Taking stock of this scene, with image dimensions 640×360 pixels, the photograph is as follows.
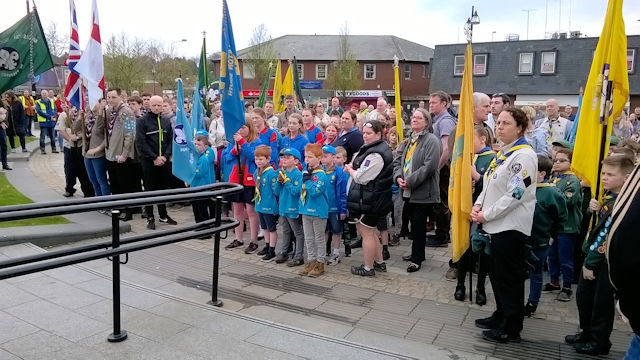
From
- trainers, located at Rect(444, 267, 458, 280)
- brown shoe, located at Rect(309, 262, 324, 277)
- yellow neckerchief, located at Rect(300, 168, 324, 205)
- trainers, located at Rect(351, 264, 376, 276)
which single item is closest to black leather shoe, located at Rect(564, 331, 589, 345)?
trainers, located at Rect(444, 267, 458, 280)

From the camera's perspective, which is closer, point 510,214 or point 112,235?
point 112,235

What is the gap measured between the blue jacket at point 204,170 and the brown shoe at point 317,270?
2.67 m

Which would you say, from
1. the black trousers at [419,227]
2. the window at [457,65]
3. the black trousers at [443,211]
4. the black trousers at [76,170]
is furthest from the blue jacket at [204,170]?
the window at [457,65]

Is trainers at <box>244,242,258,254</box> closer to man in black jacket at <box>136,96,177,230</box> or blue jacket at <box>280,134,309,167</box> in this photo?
blue jacket at <box>280,134,309,167</box>

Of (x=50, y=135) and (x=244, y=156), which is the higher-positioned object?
(x=50, y=135)

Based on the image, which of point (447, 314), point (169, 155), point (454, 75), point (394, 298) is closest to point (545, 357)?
point (447, 314)

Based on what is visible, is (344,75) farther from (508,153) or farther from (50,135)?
(508,153)

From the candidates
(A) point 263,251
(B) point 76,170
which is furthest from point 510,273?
(B) point 76,170

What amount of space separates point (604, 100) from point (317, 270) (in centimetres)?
381

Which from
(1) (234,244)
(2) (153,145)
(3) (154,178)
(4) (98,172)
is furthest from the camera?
(4) (98,172)

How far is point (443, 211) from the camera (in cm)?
766

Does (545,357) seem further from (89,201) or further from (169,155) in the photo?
(169,155)

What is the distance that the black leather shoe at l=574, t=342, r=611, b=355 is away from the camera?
165 inches

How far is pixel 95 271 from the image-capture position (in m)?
5.72
